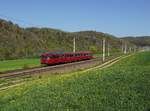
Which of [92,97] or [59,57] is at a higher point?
[92,97]

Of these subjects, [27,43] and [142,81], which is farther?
[27,43]

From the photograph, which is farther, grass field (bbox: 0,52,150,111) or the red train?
the red train

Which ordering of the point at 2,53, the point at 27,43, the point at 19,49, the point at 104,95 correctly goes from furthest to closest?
the point at 27,43, the point at 19,49, the point at 2,53, the point at 104,95

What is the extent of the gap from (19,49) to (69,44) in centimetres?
7259

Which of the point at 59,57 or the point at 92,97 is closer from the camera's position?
the point at 92,97

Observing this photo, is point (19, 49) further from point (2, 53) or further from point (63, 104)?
point (63, 104)

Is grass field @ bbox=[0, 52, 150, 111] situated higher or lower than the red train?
higher

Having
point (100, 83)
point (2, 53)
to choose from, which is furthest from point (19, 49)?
point (100, 83)

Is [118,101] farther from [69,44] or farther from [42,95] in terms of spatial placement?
[69,44]

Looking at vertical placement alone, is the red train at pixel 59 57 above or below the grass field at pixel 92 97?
below

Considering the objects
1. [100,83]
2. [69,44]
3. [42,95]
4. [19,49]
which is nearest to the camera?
[42,95]

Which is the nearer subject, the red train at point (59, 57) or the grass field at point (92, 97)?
the grass field at point (92, 97)

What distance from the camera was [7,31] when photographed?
12838 centimetres

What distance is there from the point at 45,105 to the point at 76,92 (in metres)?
2.61
